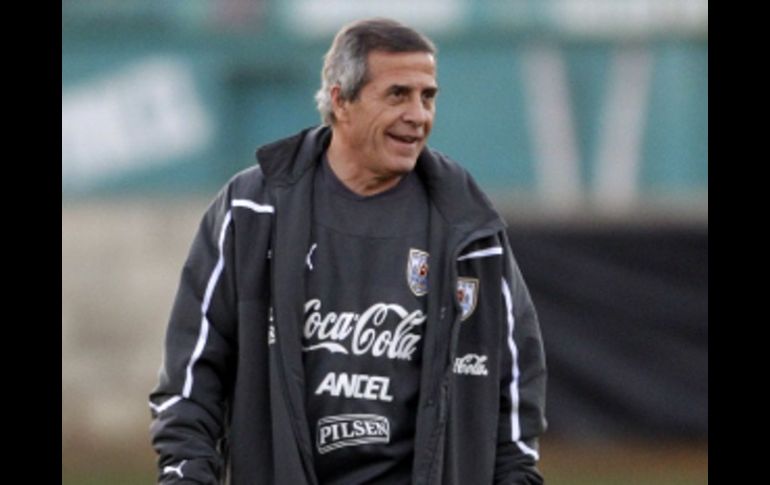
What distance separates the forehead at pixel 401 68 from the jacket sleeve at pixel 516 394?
60cm

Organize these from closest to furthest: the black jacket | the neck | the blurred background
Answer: the black jacket
the neck
the blurred background

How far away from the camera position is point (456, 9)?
18.5 metres

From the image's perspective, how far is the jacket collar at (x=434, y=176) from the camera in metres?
6.02

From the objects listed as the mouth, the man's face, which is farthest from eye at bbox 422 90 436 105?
the mouth

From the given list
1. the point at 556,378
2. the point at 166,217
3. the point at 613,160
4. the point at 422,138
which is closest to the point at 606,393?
the point at 556,378

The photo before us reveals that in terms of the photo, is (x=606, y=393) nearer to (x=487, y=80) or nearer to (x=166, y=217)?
(x=166, y=217)

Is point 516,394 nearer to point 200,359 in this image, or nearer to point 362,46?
point 200,359

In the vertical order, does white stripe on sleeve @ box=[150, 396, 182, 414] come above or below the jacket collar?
below

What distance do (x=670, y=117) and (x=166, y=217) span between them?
5.67 meters

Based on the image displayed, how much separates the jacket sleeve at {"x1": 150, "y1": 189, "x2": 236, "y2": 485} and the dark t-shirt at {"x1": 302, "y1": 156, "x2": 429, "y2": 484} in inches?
10.7

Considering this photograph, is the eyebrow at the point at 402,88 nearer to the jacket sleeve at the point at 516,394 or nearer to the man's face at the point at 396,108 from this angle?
the man's face at the point at 396,108

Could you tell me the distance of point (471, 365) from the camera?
19.6 ft

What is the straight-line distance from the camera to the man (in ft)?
19.2

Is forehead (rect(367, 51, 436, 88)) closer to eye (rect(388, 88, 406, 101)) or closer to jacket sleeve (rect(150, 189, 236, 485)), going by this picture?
eye (rect(388, 88, 406, 101))
